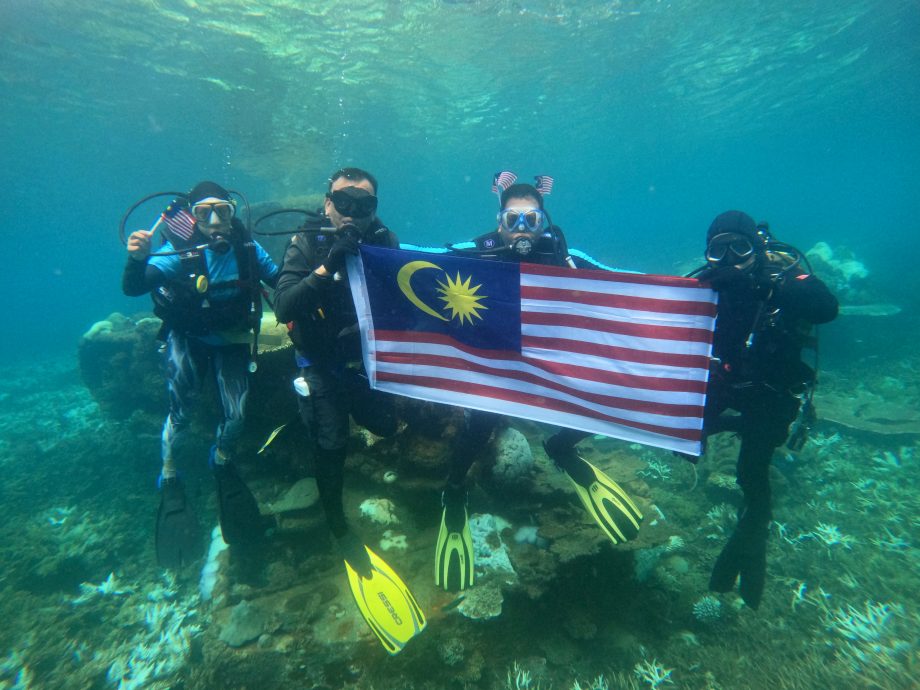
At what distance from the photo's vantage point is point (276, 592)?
4.33 meters

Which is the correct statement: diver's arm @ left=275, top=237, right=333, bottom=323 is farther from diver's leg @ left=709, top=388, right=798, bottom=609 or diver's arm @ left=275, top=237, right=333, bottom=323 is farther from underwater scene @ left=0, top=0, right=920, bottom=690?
diver's leg @ left=709, top=388, right=798, bottom=609

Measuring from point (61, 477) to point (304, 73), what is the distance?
65.7ft

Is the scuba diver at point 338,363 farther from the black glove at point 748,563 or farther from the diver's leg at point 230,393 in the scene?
the black glove at point 748,563

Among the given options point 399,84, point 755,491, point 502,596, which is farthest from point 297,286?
point 399,84

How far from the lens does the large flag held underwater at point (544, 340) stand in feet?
10.7

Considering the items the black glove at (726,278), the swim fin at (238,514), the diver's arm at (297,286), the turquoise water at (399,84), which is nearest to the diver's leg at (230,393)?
the swim fin at (238,514)

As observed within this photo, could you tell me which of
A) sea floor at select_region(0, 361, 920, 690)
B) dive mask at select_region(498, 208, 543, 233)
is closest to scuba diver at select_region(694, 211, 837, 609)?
sea floor at select_region(0, 361, 920, 690)

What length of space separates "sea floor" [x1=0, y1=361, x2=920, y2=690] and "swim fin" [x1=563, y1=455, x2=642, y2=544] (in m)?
0.17

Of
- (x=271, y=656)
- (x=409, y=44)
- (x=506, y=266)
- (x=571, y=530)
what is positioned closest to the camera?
(x=506, y=266)

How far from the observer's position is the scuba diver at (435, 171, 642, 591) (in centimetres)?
420

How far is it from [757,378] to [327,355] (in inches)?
170

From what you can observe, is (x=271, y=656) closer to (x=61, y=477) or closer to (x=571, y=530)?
(x=571, y=530)

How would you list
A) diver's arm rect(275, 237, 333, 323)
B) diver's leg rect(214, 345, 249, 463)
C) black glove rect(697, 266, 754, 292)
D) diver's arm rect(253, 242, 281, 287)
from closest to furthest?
black glove rect(697, 266, 754, 292) < diver's arm rect(275, 237, 333, 323) < diver's leg rect(214, 345, 249, 463) < diver's arm rect(253, 242, 281, 287)

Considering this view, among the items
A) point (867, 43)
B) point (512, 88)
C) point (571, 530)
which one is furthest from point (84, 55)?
point (867, 43)
